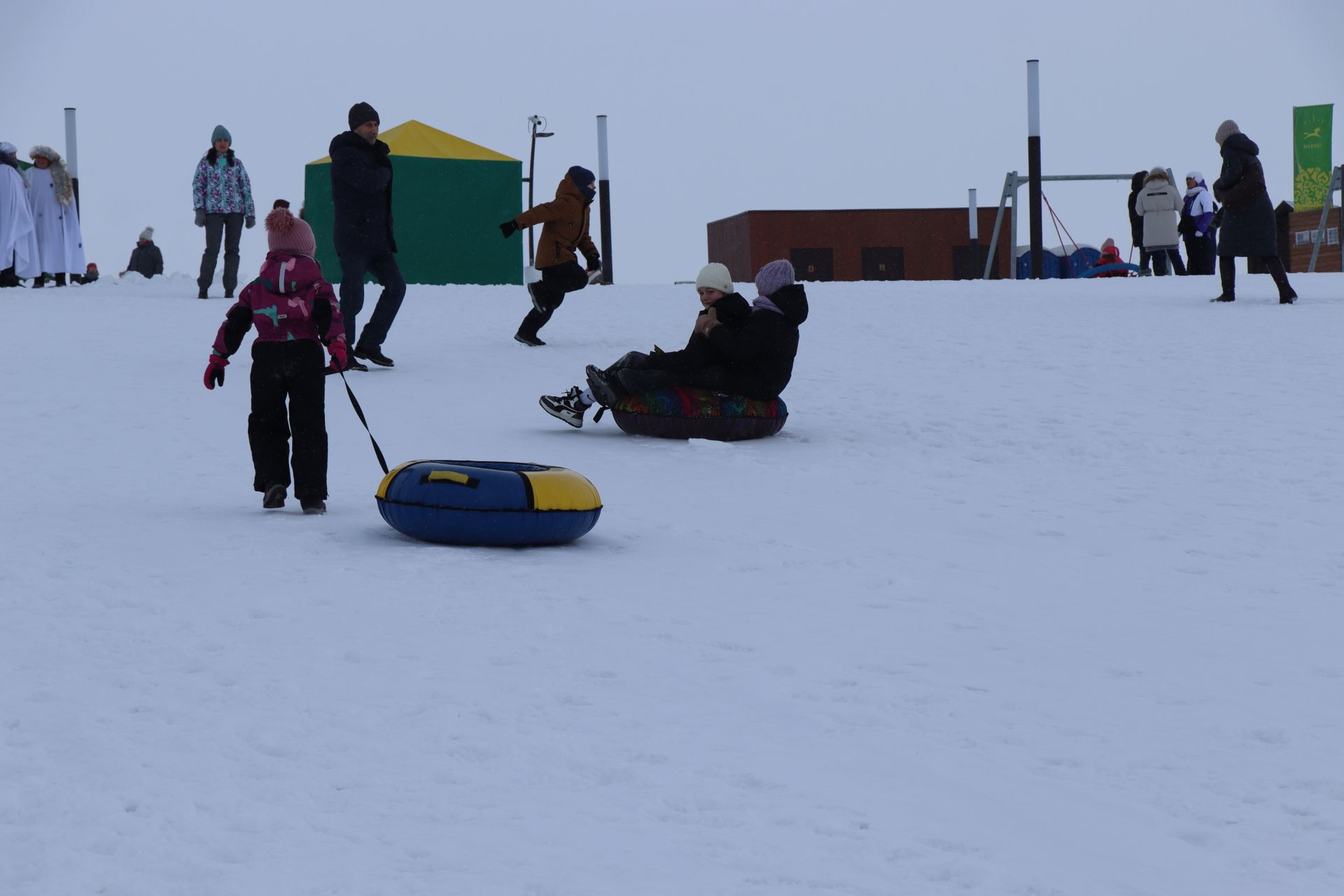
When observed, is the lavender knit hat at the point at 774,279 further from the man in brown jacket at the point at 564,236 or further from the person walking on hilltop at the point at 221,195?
the person walking on hilltop at the point at 221,195

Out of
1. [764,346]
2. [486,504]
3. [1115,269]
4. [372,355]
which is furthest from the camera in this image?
[1115,269]

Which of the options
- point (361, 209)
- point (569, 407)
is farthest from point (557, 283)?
point (569, 407)

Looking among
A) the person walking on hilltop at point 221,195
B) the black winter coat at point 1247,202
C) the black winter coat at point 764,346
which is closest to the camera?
the black winter coat at point 764,346

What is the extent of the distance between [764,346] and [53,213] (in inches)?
540

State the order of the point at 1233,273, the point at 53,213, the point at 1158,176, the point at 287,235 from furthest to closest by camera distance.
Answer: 1. the point at 53,213
2. the point at 1158,176
3. the point at 1233,273
4. the point at 287,235

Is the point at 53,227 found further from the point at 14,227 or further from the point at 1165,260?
the point at 1165,260

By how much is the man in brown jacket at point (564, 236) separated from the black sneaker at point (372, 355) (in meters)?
1.43

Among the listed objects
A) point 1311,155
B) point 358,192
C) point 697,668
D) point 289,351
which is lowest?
point 697,668

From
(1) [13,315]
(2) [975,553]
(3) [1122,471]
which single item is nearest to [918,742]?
(2) [975,553]

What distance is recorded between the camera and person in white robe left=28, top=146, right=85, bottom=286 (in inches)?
731

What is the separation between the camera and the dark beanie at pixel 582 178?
11594 mm

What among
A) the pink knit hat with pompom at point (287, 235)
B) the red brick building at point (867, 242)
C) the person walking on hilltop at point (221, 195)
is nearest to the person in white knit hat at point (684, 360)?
the pink knit hat with pompom at point (287, 235)

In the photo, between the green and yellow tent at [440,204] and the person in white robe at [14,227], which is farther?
the green and yellow tent at [440,204]

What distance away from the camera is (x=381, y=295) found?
1038cm
